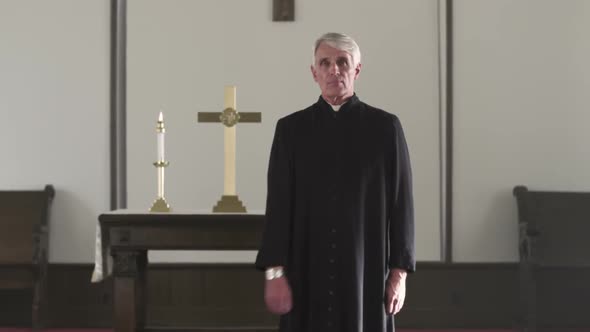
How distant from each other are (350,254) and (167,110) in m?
3.75

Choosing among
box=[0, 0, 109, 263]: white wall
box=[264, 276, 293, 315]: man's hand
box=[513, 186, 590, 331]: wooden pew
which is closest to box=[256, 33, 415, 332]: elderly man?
box=[264, 276, 293, 315]: man's hand

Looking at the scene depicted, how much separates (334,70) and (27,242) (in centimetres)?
400

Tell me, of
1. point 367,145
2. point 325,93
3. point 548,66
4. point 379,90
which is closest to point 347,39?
point 325,93

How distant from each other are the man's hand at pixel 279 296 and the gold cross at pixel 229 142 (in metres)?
1.56

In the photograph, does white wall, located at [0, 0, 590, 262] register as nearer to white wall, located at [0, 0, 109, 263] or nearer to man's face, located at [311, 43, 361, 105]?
white wall, located at [0, 0, 109, 263]

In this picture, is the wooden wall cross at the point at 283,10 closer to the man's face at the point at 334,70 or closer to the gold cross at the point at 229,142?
the gold cross at the point at 229,142

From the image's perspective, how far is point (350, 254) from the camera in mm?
2576

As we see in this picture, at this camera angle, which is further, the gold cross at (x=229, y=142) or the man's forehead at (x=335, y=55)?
the gold cross at (x=229, y=142)

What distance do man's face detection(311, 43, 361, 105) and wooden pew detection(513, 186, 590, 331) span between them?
3.49 metres

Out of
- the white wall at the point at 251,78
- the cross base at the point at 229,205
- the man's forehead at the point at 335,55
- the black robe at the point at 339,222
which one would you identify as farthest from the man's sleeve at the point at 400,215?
the white wall at the point at 251,78

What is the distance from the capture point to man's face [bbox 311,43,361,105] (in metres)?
2.59

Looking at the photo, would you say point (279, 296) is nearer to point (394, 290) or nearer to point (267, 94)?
point (394, 290)

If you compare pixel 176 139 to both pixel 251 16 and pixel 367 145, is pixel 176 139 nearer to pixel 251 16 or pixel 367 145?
pixel 251 16

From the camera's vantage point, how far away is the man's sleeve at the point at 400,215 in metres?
2.58
